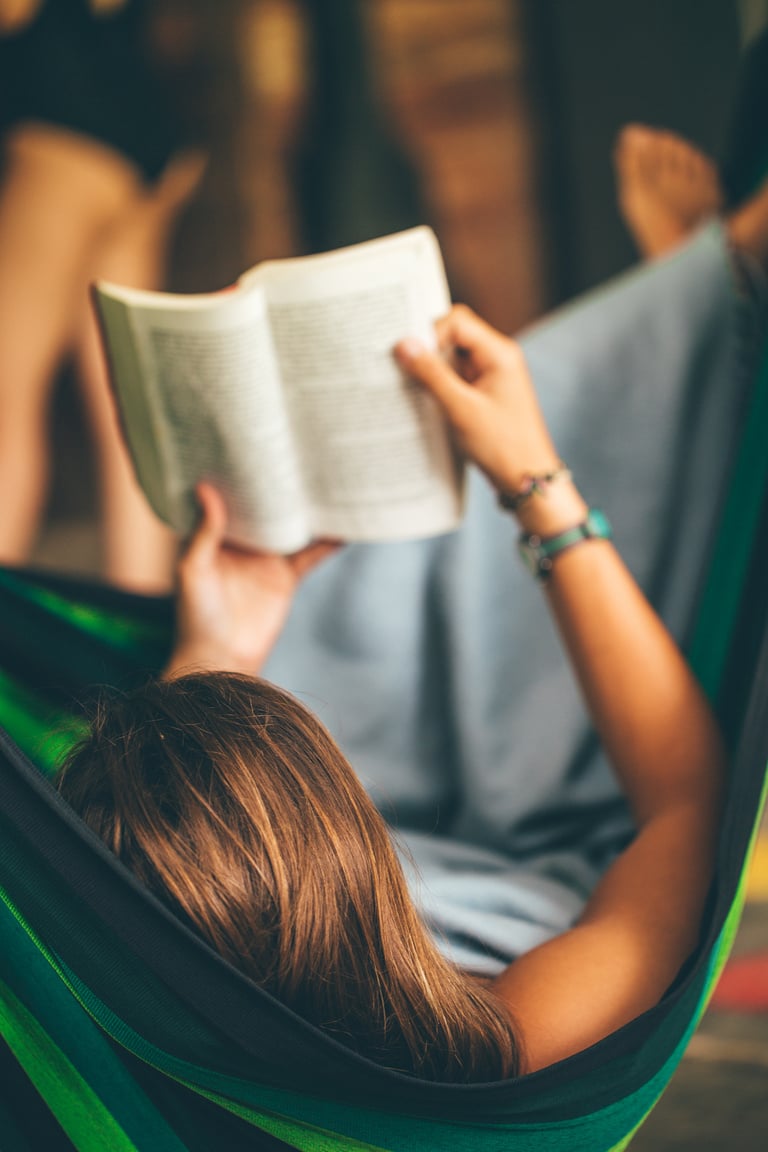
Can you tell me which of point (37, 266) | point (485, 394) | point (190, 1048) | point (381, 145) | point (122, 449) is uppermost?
point (381, 145)

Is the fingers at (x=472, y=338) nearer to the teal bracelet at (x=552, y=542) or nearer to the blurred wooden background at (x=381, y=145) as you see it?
the teal bracelet at (x=552, y=542)

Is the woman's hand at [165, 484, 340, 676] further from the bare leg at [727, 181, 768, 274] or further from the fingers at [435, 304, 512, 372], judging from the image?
the bare leg at [727, 181, 768, 274]

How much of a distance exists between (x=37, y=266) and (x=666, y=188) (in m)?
0.90

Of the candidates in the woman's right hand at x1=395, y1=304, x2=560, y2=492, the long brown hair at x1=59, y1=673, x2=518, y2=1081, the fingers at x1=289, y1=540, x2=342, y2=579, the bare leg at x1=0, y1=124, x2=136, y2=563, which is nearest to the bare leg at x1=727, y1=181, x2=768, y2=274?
the woman's right hand at x1=395, y1=304, x2=560, y2=492

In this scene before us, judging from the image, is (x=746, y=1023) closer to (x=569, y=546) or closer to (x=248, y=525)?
(x=569, y=546)

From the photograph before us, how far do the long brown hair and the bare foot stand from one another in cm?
78

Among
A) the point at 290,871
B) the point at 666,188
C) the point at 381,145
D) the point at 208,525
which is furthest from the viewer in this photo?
the point at 381,145

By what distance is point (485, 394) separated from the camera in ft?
2.05

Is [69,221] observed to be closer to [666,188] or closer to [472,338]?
[666,188]

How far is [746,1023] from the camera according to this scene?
920mm

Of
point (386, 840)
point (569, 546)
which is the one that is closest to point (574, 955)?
point (386, 840)

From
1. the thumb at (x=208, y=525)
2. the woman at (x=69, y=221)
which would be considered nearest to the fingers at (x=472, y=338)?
the thumb at (x=208, y=525)

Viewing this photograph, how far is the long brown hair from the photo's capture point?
42 centimetres

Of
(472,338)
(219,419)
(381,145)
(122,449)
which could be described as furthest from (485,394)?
(381,145)
